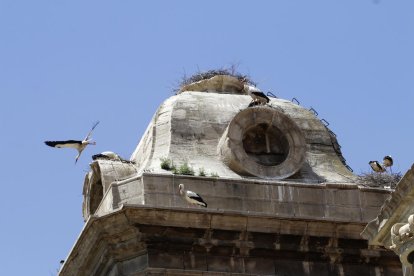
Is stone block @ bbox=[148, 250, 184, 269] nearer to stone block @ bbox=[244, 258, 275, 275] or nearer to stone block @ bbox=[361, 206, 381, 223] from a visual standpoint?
stone block @ bbox=[244, 258, 275, 275]

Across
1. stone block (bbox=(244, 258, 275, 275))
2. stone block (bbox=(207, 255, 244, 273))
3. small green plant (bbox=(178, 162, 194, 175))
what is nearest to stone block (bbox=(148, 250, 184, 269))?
stone block (bbox=(207, 255, 244, 273))

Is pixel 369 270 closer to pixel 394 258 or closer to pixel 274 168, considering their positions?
pixel 394 258

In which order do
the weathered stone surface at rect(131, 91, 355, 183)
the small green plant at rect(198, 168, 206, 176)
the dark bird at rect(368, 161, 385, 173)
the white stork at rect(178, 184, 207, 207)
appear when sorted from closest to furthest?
the white stork at rect(178, 184, 207, 207), the small green plant at rect(198, 168, 206, 176), the weathered stone surface at rect(131, 91, 355, 183), the dark bird at rect(368, 161, 385, 173)

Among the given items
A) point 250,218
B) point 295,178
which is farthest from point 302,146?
point 250,218

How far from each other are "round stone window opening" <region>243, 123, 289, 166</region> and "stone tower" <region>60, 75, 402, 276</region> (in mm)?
23

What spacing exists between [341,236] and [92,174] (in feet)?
21.4

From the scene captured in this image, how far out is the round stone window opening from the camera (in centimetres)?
3628

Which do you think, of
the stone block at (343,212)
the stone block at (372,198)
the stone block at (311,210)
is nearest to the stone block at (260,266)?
Result: the stone block at (311,210)

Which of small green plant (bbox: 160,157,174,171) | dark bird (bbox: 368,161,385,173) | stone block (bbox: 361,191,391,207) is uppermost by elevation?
dark bird (bbox: 368,161,385,173)

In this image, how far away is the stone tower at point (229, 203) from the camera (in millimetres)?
33562

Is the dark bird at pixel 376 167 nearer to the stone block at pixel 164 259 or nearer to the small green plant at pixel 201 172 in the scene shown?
the small green plant at pixel 201 172

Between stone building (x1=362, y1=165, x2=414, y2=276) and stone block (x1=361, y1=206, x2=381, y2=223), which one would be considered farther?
stone block (x1=361, y1=206, x2=381, y2=223)

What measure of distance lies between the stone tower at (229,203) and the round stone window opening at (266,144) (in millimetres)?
23

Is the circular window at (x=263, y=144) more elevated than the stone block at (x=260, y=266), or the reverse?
the circular window at (x=263, y=144)
